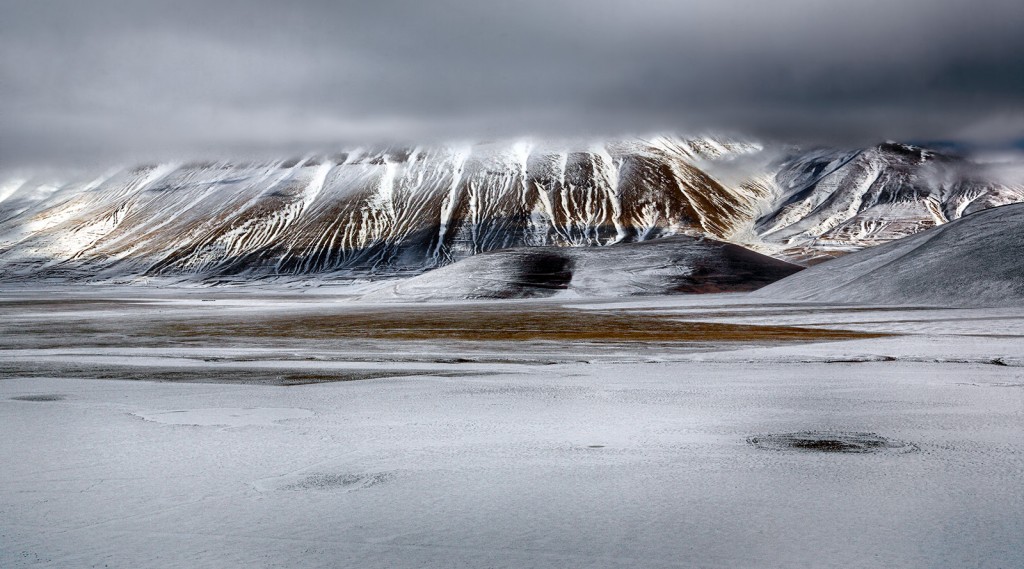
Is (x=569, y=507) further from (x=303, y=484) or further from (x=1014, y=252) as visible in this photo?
(x=1014, y=252)

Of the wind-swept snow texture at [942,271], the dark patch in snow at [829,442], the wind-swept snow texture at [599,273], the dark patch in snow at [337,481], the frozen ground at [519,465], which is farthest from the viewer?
the wind-swept snow texture at [599,273]

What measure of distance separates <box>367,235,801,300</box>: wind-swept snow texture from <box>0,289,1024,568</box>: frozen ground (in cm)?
6028

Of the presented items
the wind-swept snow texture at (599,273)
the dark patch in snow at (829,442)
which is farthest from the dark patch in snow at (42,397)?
the wind-swept snow texture at (599,273)

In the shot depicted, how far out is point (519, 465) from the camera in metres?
8.88

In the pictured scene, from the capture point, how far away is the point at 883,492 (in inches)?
300

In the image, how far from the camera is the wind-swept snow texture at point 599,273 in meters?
79.9

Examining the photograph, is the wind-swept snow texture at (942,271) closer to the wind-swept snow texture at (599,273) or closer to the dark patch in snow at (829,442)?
the wind-swept snow texture at (599,273)

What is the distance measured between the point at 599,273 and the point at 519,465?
75606 mm

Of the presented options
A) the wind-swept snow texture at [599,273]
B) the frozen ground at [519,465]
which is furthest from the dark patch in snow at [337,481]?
the wind-swept snow texture at [599,273]

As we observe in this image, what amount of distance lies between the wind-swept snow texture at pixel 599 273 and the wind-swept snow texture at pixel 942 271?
15.9m

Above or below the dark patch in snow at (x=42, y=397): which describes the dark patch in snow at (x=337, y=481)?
above

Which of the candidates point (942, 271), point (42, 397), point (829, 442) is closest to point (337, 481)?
point (829, 442)

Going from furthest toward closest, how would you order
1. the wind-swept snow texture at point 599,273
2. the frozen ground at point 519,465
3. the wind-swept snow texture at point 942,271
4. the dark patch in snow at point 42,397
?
1. the wind-swept snow texture at point 599,273
2. the wind-swept snow texture at point 942,271
3. the dark patch in snow at point 42,397
4. the frozen ground at point 519,465

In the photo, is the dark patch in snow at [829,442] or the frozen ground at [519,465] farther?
the dark patch in snow at [829,442]
